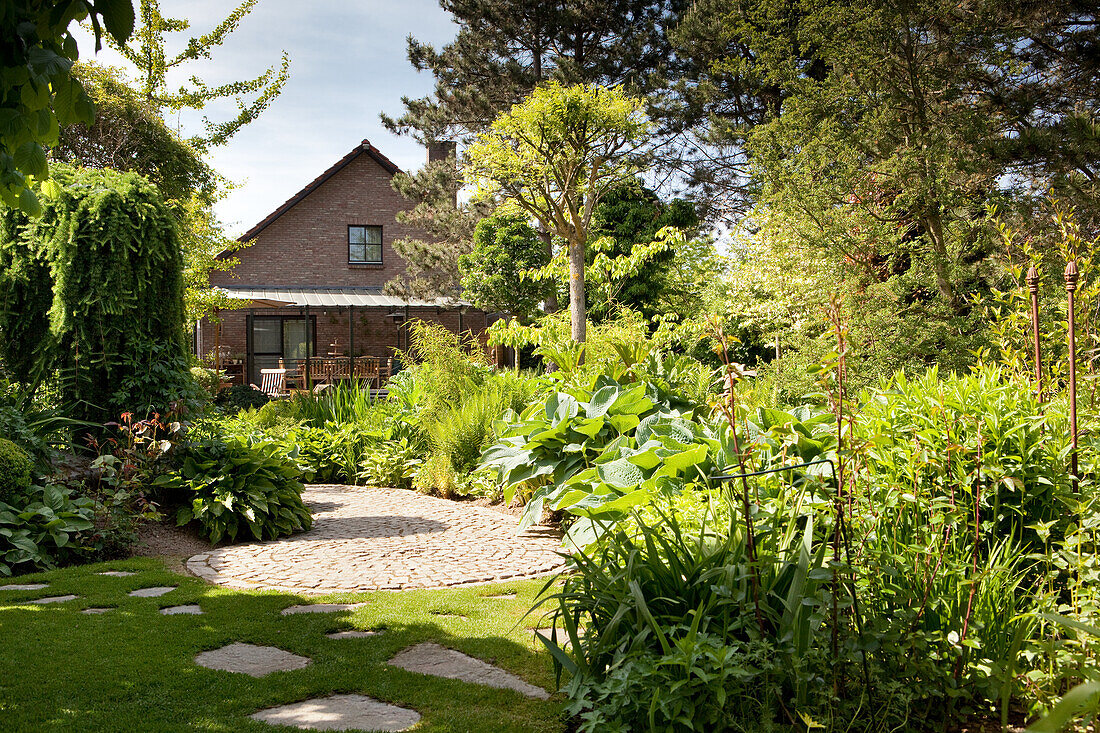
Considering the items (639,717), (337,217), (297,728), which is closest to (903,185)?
(639,717)

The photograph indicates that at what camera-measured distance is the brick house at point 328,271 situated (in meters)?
22.5

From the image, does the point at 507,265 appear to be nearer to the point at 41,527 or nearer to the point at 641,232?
the point at 641,232

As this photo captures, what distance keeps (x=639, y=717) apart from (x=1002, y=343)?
113 inches

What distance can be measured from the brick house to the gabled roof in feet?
0.10

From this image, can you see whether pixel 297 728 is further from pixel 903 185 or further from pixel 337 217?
pixel 337 217

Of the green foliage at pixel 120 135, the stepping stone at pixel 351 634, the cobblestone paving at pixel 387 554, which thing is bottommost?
the cobblestone paving at pixel 387 554

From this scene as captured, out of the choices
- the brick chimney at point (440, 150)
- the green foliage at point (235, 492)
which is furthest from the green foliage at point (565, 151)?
the brick chimney at point (440, 150)

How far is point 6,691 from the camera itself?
2.64m

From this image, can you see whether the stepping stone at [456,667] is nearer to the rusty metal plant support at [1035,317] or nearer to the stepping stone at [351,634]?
the stepping stone at [351,634]

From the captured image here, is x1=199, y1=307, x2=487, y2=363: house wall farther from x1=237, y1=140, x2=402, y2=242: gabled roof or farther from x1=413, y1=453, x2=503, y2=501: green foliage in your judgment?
x1=413, y1=453, x2=503, y2=501: green foliage

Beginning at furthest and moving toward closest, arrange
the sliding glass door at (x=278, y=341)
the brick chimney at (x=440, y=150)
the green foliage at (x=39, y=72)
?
the sliding glass door at (x=278, y=341)
the brick chimney at (x=440, y=150)
the green foliage at (x=39, y=72)

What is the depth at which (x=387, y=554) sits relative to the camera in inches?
199

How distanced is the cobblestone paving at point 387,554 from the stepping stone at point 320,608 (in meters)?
0.38

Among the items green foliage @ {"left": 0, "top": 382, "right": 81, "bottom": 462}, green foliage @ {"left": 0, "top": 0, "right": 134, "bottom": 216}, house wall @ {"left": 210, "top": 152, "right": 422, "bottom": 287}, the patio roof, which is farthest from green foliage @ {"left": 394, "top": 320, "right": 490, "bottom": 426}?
house wall @ {"left": 210, "top": 152, "right": 422, "bottom": 287}
